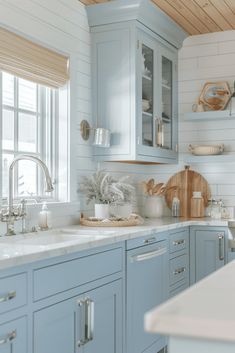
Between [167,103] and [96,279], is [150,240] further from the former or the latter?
[167,103]

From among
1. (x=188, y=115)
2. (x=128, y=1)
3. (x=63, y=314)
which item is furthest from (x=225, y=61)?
(x=63, y=314)

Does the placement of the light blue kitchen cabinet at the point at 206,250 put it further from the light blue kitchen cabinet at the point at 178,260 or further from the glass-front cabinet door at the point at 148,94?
the glass-front cabinet door at the point at 148,94

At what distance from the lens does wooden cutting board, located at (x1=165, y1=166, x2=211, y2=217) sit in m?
4.71

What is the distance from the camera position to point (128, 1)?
385 centimetres

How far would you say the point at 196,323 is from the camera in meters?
0.96

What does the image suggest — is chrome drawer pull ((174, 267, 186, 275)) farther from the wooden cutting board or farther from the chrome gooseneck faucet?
the chrome gooseneck faucet

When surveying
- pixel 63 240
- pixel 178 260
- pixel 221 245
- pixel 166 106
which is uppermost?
pixel 166 106

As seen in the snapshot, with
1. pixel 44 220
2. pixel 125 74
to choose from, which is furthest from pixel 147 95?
pixel 44 220

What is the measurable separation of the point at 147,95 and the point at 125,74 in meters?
0.30

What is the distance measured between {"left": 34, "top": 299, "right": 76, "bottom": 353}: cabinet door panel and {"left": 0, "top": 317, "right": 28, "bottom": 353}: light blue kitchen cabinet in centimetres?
9

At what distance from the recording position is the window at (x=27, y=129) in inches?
128

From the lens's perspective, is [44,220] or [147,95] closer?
[44,220]

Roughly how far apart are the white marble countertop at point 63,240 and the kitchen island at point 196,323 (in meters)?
1.08

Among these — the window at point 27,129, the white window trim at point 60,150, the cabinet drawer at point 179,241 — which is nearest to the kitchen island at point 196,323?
the window at point 27,129
